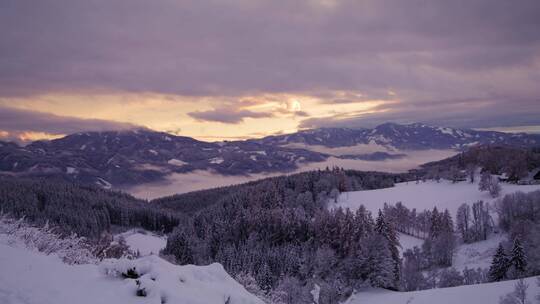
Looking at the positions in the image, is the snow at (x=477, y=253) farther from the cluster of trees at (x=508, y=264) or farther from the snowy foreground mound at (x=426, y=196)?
the snowy foreground mound at (x=426, y=196)

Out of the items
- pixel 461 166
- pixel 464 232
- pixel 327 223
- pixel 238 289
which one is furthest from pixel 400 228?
pixel 238 289

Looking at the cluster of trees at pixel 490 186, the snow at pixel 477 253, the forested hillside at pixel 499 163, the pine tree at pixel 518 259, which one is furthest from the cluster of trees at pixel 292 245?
the forested hillside at pixel 499 163

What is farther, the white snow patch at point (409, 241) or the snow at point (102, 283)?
the white snow patch at point (409, 241)

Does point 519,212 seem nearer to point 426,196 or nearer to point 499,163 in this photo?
point 426,196

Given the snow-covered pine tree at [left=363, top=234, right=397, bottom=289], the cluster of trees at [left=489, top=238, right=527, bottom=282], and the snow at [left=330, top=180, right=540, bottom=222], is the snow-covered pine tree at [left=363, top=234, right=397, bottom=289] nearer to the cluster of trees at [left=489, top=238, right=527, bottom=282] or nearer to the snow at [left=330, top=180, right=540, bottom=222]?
the cluster of trees at [left=489, top=238, right=527, bottom=282]

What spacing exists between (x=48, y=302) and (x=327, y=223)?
7953cm

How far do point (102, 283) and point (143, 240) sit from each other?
131 m

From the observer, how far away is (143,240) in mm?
134000

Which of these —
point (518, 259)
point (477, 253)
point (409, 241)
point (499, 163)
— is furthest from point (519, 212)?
point (499, 163)

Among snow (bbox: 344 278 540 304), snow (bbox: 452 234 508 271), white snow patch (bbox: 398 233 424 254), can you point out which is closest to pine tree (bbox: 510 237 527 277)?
snow (bbox: 344 278 540 304)

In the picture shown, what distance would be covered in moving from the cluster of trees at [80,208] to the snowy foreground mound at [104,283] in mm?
118567

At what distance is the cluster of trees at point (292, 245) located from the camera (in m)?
56.7

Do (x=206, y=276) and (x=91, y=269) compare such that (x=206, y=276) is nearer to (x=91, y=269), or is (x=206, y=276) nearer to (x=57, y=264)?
(x=91, y=269)

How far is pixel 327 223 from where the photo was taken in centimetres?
8650
